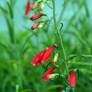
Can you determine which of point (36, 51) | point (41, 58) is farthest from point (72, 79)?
point (36, 51)

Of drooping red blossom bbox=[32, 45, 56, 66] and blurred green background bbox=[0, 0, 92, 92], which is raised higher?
drooping red blossom bbox=[32, 45, 56, 66]

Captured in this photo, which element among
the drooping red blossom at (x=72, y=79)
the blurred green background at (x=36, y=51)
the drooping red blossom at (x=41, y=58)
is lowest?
the blurred green background at (x=36, y=51)

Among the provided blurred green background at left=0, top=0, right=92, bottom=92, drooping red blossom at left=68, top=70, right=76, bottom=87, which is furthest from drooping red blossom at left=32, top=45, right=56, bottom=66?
blurred green background at left=0, top=0, right=92, bottom=92

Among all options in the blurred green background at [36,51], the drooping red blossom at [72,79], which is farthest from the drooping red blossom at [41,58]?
the blurred green background at [36,51]

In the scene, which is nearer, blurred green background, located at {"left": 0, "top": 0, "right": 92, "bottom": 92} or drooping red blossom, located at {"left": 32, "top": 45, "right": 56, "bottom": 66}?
drooping red blossom, located at {"left": 32, "top": 45, "right": 56, "bottom": 66}

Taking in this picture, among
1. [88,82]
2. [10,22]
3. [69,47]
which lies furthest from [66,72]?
[69,47]

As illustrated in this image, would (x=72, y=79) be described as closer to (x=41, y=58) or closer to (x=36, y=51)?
(x=41, y=58)

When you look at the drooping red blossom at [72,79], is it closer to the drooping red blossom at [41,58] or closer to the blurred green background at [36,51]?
the drooping red blossom at [41,58]

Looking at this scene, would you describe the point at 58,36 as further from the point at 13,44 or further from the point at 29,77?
the point at 29,77

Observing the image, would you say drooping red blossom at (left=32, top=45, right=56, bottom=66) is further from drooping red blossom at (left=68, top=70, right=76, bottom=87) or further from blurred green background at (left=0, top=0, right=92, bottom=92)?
blurred green background at (left=0, top=0, right=92, bottom=92)

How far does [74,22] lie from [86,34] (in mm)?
165

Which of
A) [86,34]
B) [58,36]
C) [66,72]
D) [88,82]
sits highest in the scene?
[58,36]

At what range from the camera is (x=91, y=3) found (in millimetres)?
6023

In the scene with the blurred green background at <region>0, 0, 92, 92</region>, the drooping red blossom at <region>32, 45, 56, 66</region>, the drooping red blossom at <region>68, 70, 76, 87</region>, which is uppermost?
the drooping red blossom at <region>32, 45, 56, 66</region>
